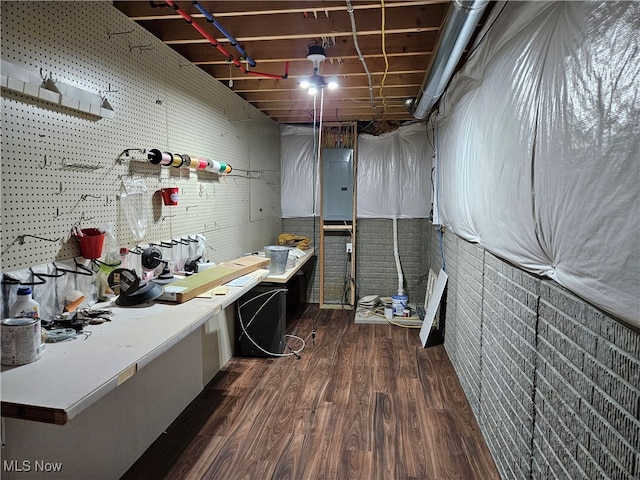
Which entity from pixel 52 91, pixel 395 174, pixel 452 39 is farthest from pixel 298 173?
pixel 52 91

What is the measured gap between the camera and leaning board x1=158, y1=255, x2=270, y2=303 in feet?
7.24

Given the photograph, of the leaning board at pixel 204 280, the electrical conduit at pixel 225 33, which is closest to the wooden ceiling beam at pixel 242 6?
the electrical conduit at pixel 225 33

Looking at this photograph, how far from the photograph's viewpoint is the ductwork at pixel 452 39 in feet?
6.11

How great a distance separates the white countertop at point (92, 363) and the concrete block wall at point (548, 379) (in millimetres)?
1469

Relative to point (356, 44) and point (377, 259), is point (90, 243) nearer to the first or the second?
point (356, 44)

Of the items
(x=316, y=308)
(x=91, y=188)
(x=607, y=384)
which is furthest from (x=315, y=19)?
(x=316, y=308)

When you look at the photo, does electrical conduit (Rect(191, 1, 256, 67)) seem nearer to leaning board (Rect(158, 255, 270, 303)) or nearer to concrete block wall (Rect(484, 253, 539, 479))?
leaning board (Rect(158, 255, 270, 303))

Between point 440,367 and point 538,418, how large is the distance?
6.84 ft

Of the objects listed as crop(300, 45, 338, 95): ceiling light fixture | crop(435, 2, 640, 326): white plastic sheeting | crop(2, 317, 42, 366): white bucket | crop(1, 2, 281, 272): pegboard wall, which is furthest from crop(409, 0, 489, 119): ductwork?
crop(2, 317, 42, 366): white bucket

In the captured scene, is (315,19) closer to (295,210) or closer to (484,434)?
(484,434)

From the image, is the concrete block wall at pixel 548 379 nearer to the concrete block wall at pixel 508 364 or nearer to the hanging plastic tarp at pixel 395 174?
the concrete block wall at pixel 508 364

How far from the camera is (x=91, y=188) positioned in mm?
2033

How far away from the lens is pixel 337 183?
5.46 m

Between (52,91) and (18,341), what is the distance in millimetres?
1018
